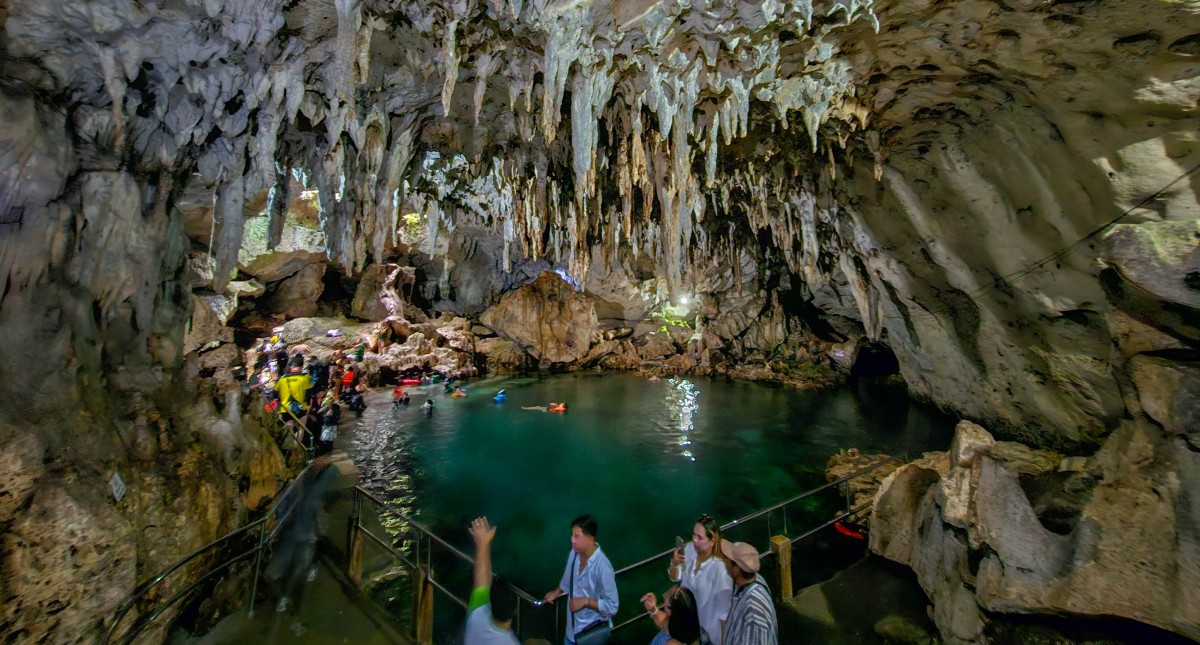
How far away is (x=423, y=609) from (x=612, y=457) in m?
6.85

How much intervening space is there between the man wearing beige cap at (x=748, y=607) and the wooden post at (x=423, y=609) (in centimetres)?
275

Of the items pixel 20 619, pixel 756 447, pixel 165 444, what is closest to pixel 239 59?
pixel 165 444

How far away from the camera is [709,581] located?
2.90m

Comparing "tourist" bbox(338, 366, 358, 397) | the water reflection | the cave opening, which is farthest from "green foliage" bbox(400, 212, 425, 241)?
the cave opening

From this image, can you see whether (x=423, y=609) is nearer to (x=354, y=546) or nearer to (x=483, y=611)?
(x=354, y=546)

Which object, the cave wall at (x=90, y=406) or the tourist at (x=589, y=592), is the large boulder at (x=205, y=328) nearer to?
the cave wall at (x=90, y=406)

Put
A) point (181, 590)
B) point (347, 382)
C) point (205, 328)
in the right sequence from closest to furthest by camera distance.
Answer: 1. point (181, 590)
2. point (205, 328)
3. point (347, 382)

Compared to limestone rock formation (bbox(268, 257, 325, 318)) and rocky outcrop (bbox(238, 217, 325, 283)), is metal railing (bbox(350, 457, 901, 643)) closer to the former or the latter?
rocky outcrop (bbox(238, 217, 325, 283))

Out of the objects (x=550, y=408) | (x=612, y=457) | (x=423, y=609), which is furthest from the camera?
(x=550, y=408)

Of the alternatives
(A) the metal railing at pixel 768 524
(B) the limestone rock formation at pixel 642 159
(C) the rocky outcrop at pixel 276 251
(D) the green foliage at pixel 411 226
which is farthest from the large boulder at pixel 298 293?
(A) the metal railing at pixel 768 524

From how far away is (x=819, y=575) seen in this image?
17.9 feet

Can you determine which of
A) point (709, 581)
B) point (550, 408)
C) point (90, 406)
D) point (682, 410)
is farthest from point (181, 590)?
point (682, 410)

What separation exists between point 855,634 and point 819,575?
5.98ft

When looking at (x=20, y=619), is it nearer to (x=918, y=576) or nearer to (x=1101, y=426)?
(x=918, y=576)
